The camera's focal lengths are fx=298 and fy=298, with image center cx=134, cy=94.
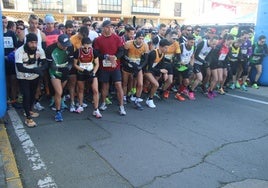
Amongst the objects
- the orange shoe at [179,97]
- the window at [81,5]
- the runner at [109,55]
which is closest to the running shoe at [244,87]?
the orange shoe at [179,97]

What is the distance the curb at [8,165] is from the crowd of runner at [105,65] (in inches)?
32.1

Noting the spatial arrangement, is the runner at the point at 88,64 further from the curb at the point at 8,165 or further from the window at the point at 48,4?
the window at the point at 48,4

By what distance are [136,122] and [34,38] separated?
8.21ft

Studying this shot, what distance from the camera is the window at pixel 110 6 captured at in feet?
167

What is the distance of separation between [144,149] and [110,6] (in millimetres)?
50141

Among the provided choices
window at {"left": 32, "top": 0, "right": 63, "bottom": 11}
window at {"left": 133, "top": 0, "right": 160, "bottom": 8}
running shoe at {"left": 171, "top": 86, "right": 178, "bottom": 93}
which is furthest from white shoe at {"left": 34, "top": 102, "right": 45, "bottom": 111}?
window at {"left": 133, "top": 0, "right": 160, "bottom": 8}

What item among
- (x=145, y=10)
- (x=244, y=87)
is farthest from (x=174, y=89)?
(x=145, y=10)

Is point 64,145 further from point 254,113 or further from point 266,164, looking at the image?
point 254,113

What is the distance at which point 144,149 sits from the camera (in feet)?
15.5

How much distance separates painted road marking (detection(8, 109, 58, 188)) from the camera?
364 centimetres

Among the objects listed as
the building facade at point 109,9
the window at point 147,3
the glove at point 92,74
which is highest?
the window at point 147,3

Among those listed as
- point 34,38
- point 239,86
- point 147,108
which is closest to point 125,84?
point 147,108

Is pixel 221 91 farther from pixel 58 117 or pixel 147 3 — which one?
pixel 147 3

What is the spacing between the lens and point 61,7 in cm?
4947
